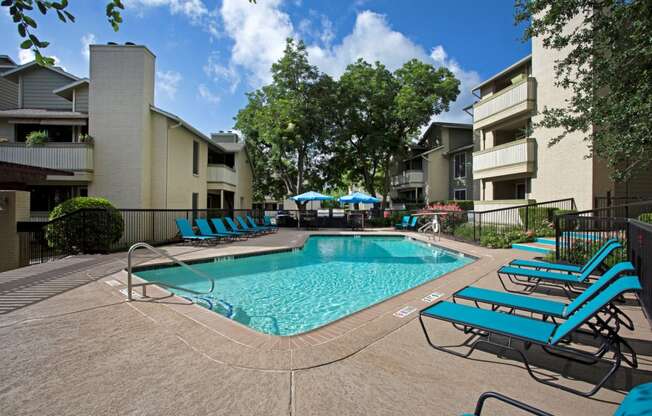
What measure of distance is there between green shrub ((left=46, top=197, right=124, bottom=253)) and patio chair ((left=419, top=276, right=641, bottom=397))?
1129 cm

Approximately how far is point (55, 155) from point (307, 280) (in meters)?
13.5

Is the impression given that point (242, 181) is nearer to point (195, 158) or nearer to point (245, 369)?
point (195, 158)

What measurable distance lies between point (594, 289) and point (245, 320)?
16.7ft

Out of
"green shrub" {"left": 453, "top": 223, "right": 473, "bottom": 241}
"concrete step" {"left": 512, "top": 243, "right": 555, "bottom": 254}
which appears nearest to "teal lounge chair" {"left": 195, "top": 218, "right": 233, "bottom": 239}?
"green shrub" {"left": 453, "top": 223, "right": 473, "bottom": 241}

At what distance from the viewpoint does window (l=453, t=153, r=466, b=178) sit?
28.5m

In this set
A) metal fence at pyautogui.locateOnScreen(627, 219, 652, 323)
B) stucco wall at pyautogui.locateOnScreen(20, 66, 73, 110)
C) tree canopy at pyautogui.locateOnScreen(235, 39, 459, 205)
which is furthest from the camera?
tree canopy at pyautogui.locateOnScreen(235, 39, 459, 205)

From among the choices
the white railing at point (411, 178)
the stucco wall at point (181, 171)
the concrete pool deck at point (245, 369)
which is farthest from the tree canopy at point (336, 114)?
the concrete pool deck at point (245, 369)

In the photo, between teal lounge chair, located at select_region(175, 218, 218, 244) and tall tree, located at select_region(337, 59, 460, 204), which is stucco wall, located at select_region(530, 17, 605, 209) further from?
teal lounge chair, located at select_region(175, 218, 218, 244)

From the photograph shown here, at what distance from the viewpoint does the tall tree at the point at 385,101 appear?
2842cm

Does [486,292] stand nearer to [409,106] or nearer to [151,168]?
[151,168]

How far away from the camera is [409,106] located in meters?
27.2

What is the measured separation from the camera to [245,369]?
3178 millimetres

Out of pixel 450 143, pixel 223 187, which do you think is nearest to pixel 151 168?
pixel 223 187

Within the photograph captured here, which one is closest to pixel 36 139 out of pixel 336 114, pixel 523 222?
pixel 336 114
